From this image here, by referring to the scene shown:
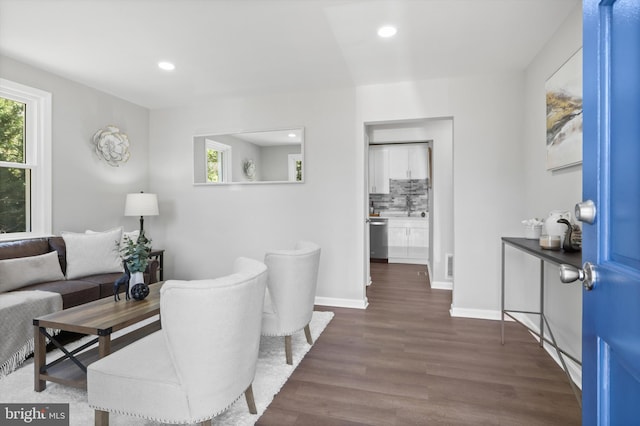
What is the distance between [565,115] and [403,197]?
4603mm

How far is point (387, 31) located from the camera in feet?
8.54

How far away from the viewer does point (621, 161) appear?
0.74m

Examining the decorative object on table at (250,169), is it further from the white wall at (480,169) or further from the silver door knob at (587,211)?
the silver door knob at (587,211)

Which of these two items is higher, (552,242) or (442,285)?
(552,242)

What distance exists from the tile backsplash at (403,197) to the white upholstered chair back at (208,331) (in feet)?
18.8

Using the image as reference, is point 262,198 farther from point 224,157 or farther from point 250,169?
point 224,157


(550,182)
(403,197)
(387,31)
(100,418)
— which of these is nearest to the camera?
(100,418)

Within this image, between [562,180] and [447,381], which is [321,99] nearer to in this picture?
[562,180]

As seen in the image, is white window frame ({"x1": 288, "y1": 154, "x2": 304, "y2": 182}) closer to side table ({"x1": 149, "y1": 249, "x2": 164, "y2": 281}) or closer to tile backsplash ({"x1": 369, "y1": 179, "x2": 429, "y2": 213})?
side table ({"x1": 149, "y1": 249, "x2": 164, "y2": 281})

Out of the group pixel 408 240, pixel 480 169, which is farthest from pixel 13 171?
pixel 408 240

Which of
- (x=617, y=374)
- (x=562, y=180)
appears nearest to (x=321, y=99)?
(x=562, y=180)

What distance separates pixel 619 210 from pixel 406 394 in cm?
174

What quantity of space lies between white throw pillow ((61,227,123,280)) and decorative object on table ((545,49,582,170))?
380 centimetres

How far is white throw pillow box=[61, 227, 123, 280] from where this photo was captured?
3.16 m
